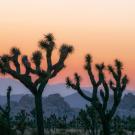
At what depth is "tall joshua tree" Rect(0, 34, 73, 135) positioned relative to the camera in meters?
22.7

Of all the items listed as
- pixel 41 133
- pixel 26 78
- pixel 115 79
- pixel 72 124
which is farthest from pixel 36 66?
pixel 72 124

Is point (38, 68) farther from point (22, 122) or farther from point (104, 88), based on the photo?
point (22, 122)

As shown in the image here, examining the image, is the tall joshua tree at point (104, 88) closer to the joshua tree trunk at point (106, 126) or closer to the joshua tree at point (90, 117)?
the joshua tree trunk at point (106, 126)

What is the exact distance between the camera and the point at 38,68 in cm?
2311

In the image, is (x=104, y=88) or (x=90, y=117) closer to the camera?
(x=104, y=88)

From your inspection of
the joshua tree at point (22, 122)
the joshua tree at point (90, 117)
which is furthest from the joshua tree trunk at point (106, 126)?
the joshua tree at point (90, 117)

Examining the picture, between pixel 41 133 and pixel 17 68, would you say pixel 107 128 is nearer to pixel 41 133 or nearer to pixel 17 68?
pixel 41 133

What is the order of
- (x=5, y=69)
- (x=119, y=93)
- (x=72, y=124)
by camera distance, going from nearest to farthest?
1. (x=5, y=69)
2. (x=119, y=93)
3. (x=72, y=124)

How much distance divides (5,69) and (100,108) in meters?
6.32

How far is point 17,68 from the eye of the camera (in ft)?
76.4

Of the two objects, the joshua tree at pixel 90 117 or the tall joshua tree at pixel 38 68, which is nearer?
the tall joshua tree at pixel 38 68

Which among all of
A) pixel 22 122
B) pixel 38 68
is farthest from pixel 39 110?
pixel 22 122

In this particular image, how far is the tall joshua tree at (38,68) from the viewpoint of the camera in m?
22.7

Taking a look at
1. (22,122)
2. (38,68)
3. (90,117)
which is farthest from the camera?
(90,117)
